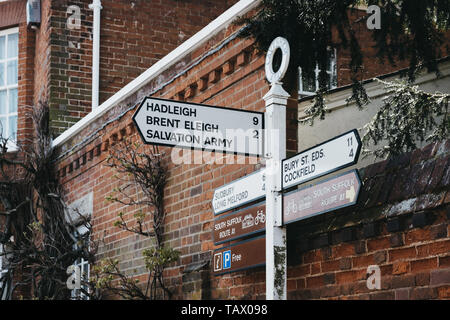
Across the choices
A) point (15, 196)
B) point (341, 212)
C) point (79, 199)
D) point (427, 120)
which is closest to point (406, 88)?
point (427, 120)

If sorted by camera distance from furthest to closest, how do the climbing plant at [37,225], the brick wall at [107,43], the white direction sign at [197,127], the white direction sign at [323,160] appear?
the brick wall at [107,43]
the climbing plant at [37,225]
the white direction sign at [197,127]
the white direction sign at [323,160]

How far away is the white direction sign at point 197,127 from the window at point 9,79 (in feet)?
33.5

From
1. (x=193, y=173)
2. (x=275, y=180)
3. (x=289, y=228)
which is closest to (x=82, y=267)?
(x=193, y=173)

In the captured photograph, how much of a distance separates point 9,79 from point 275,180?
1134cm

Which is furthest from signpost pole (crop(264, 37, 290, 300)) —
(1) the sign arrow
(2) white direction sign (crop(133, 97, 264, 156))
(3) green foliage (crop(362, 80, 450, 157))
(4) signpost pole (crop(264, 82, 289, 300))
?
(3) green foliage (crop(362, 80, 450, 157))

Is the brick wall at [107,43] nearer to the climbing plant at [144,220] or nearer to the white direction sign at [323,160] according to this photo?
the climbing plant at [144,220]

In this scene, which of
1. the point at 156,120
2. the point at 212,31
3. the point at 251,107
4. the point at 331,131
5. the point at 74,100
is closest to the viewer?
the point at 156,120

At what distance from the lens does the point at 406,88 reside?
769 centimetres

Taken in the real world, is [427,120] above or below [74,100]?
below

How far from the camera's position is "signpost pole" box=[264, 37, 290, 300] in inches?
232

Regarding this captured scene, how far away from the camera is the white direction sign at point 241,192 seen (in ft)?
21.3

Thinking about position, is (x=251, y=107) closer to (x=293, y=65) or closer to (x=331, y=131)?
(x=293, y=65)

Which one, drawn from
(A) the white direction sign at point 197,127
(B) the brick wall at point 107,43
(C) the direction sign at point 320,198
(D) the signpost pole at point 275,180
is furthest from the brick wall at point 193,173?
(B) the brick wall at point 107,43
